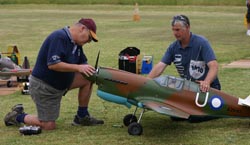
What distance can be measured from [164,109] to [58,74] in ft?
4.62

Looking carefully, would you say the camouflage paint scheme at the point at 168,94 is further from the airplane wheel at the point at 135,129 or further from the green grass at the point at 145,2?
the green grass at the point at 145,2

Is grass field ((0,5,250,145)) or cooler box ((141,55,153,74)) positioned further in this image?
cooler box ((141,55,153,74))

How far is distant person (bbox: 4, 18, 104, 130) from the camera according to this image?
642cm

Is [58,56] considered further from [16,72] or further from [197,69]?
[16,72]

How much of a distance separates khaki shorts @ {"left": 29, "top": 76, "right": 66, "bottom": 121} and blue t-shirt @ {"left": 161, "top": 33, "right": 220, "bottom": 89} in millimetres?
1541

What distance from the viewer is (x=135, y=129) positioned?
636 cm

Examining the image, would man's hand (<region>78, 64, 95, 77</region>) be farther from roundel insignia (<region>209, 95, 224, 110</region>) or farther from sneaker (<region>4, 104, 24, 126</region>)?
roundel insignia (<region>209, 95, 224, 110</region>)

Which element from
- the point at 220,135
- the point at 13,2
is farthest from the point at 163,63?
the point at 13,2

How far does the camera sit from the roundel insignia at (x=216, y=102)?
6.53 meters

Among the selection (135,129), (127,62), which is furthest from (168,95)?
(127,62)

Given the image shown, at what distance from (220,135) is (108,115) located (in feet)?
5.95

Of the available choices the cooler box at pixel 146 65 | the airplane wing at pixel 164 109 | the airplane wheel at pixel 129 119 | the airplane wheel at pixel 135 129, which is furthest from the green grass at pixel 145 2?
the airplane wheel at pixel 135 129

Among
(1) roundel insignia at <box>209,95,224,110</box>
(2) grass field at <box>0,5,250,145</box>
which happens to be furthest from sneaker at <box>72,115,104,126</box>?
(1) roundel insignia at <box>209,95,224,110</box>

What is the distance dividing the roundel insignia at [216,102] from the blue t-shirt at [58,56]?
5.40 ft
